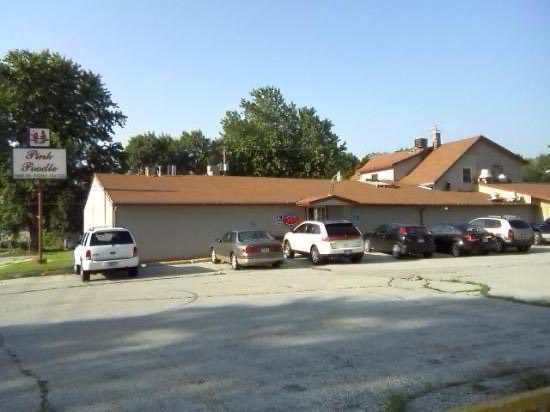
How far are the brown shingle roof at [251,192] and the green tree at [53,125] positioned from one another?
1902 centimetres

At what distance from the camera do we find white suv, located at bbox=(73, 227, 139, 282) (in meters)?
19.0

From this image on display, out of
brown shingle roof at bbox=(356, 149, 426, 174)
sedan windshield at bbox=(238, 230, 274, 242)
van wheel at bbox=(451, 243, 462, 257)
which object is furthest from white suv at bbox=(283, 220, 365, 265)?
brown shingle roof at bbox=(356, 149, 426, 174)

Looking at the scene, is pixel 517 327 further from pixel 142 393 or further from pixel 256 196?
pixel 256 196

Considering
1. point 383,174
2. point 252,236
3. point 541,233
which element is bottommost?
point 541,233

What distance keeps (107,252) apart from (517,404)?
16.2 metres

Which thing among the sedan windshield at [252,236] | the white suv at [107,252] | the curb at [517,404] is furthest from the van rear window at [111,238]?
the curb at [517,404]

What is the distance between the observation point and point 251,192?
104ft

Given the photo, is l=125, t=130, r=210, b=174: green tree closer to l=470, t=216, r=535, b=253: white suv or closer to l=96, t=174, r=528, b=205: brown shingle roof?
l=96, t=174, r=528, b=205: brown shingle roof

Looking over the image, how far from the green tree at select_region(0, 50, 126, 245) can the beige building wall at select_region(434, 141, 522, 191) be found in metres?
29.5

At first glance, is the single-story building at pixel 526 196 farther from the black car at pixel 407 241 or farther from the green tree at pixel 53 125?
the green tree at pixel 53 125

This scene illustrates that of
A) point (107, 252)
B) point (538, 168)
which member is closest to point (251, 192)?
point (107, 252)

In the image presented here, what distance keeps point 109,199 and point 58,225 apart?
25372mm

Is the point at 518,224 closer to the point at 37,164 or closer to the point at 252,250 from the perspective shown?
the point at 252,250

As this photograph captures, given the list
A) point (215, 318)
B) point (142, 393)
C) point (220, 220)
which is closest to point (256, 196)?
point (220, 220)
